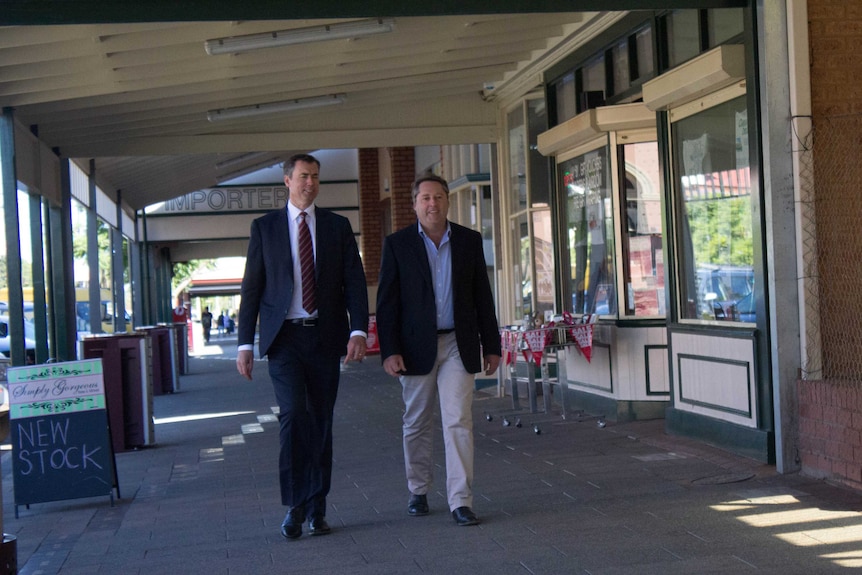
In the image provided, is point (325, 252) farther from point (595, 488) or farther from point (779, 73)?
point (779, 73)

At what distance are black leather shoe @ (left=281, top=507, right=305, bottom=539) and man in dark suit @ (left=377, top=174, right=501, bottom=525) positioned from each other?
65cm

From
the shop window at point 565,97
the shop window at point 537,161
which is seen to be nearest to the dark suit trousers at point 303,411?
the shop window at point 565,97

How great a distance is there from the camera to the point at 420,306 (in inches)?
219

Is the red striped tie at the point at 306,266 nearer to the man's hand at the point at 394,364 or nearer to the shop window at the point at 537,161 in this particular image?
the man's hand at the point at 394,364

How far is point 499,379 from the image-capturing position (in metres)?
12.5

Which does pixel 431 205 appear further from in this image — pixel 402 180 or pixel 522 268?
pixel 402 180

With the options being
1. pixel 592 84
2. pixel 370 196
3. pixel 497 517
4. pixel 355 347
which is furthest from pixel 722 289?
pixel 370 196

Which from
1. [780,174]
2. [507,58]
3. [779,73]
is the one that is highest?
[507,58]

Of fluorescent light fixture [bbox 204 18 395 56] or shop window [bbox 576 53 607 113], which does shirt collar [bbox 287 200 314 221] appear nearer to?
fluorescent light fixture [bbox 204 18 395 56]

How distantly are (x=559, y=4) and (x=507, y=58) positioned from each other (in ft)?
16.3

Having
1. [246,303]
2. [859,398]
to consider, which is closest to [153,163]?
[246,303]

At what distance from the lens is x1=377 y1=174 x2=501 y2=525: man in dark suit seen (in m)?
5.48

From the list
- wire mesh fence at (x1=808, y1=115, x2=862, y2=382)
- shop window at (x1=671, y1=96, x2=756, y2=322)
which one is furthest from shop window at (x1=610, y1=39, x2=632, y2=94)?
wire mesh fence at (x1=808, y1=115, x2=862, y2=382)

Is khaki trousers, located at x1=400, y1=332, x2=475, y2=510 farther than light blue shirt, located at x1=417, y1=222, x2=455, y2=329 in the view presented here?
No
